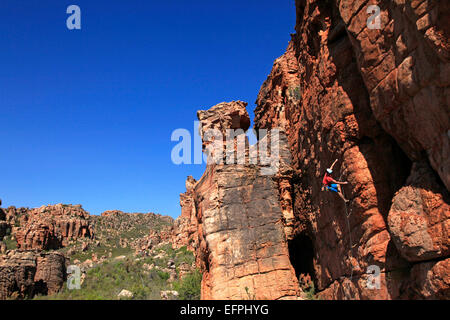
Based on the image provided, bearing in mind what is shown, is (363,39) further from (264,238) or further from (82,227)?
(82,227)

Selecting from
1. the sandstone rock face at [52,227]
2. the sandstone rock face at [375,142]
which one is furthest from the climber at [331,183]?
the sandstone rock face at [52,227]

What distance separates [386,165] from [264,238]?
6.42 metres

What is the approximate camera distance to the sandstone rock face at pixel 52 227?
52713 millimetres

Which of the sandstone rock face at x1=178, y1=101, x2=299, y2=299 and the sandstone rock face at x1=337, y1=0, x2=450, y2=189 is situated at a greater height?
the sandstone rock face at x1=337, y1=0, x2=450, y2=189

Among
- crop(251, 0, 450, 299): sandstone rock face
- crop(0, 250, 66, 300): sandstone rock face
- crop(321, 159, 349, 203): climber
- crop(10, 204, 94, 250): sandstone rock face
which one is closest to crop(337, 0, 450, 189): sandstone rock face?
crop(251, 0, 450, 299): sandstone rock face

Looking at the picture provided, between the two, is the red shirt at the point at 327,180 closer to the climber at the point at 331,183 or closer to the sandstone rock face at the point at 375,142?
the climber at the point at 331,183

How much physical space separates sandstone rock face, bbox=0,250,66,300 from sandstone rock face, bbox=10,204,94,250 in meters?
27.0

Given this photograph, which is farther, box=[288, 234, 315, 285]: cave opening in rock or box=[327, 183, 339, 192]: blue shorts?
box=[288, 234, 315, 285]: cave opening in rock

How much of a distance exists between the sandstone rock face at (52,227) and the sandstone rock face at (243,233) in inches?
1841

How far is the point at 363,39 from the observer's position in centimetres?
1000

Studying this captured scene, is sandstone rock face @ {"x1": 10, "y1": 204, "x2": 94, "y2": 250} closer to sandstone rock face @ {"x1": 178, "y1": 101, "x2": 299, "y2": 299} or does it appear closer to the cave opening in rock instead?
sandstone rock face @ {"x1": 178, "y1": 101, "x2": 299, "y2": 299}

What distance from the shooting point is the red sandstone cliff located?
25.9 ft
